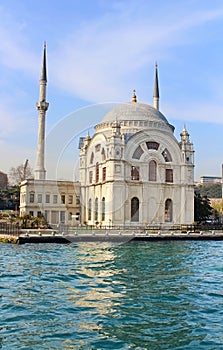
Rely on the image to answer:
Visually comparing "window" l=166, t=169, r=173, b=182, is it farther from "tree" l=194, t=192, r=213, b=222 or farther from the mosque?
"tree" l=194, t=192, r=213, b=222

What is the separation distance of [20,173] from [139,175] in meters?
27.8

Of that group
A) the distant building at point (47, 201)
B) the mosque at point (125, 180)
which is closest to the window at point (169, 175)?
the mosque at point (125, 180)

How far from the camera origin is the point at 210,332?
28.2ft

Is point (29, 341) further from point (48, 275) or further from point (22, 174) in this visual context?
point (22, 174)

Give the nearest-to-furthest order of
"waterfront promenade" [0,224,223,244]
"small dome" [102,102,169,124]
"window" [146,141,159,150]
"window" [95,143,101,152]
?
"waterfront promenade" [0,224,223,244] → "window" [146,141,159,150] → "small dome" [102,102,169,124] → "window" [95,143,101,152]

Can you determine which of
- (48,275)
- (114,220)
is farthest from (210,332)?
(114,220)

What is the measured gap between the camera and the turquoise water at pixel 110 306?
8039 millimetres

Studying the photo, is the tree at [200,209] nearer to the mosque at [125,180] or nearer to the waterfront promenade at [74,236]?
the mosque at [125,180]

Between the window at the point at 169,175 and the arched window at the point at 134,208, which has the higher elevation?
the window at the point at 169,175

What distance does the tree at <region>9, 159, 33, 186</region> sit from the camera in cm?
7301

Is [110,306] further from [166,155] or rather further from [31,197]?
[31,197]

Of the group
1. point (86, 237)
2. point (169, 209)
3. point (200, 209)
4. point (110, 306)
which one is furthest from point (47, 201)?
point (110, 306)

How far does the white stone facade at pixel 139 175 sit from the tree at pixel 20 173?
61.0 feet

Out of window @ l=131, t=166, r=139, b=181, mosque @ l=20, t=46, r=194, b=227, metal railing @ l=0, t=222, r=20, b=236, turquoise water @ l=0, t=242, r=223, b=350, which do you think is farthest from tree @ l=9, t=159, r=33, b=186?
turquoise water @ l=0, t=242, r=223, b=350
